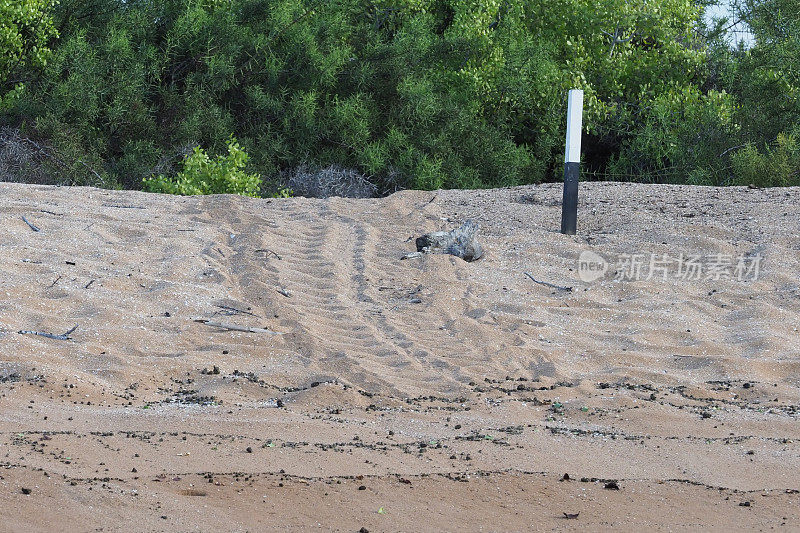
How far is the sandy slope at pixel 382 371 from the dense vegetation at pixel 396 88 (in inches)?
181

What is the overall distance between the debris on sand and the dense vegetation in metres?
5.34

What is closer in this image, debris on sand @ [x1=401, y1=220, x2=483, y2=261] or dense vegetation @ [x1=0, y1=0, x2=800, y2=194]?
debris on sand @ [x1=401, y1=220, x2=483, y2=261]

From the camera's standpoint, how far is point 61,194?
7.68 meters

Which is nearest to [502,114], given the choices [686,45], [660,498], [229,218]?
[686,45]

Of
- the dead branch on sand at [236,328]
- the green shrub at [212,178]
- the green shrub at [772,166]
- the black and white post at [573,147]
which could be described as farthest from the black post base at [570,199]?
the green shrub at [772,166]

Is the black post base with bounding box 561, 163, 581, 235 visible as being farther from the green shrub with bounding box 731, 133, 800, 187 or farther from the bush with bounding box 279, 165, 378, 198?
the bush with bounding box 279, 165, 378, 198

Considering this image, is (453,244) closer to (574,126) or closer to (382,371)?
(574,126)

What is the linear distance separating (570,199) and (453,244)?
1.13 meters

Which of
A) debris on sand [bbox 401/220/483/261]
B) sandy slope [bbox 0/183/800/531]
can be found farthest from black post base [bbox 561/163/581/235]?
debris on sand [bbox 401/220/483/261]

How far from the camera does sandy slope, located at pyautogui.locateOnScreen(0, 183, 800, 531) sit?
2.78 meters

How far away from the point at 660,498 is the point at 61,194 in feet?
20.1

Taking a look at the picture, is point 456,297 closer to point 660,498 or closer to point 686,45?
point 660,498

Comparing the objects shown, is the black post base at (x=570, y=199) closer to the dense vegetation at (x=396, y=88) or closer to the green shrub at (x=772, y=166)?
the green shrub at (x=772, y=166)

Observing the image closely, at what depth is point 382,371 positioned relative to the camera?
4.34m
